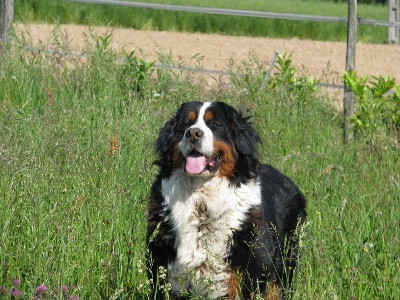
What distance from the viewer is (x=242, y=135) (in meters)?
4.85

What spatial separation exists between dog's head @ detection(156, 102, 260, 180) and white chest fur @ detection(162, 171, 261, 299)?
0.08 metres

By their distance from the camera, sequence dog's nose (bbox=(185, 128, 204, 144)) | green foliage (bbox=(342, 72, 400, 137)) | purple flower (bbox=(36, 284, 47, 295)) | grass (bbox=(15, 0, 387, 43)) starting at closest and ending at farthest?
purple flower (bbox=(36, 284, 47, 295)) → dog's nose (bbox=(185, 128, 204, 144)) → green foliage (bbox=(342, 72, 400, 137)) → grass (bbox=(15, 0, 387, 43))

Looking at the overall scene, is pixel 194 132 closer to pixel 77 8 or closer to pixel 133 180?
pixel 133 180

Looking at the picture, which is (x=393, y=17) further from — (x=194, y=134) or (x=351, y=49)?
(x=194, y=134)

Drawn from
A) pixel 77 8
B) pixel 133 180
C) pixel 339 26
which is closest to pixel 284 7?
pixel 339 26

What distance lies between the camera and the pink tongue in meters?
4.59

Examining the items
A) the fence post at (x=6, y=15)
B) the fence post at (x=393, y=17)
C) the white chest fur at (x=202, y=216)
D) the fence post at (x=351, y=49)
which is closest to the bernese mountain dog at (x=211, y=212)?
the white chest fur at (x=202, y=216)

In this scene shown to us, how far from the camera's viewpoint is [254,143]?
488 centimetres

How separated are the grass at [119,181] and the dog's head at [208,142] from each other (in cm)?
35

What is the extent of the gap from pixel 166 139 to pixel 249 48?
47.4 feet

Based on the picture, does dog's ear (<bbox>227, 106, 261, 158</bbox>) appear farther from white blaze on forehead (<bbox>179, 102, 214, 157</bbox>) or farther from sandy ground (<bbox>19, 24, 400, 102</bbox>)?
sandy ground (<bbox>19, 24, 400, 102</bbox>)

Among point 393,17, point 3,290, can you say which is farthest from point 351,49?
point 393,17

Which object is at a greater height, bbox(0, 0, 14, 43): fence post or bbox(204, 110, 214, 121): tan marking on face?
bbox(0, 0, 14, 43): fence post

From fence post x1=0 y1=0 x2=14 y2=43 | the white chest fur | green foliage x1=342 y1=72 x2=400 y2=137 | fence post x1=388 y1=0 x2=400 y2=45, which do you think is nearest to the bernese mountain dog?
the white chest fur
